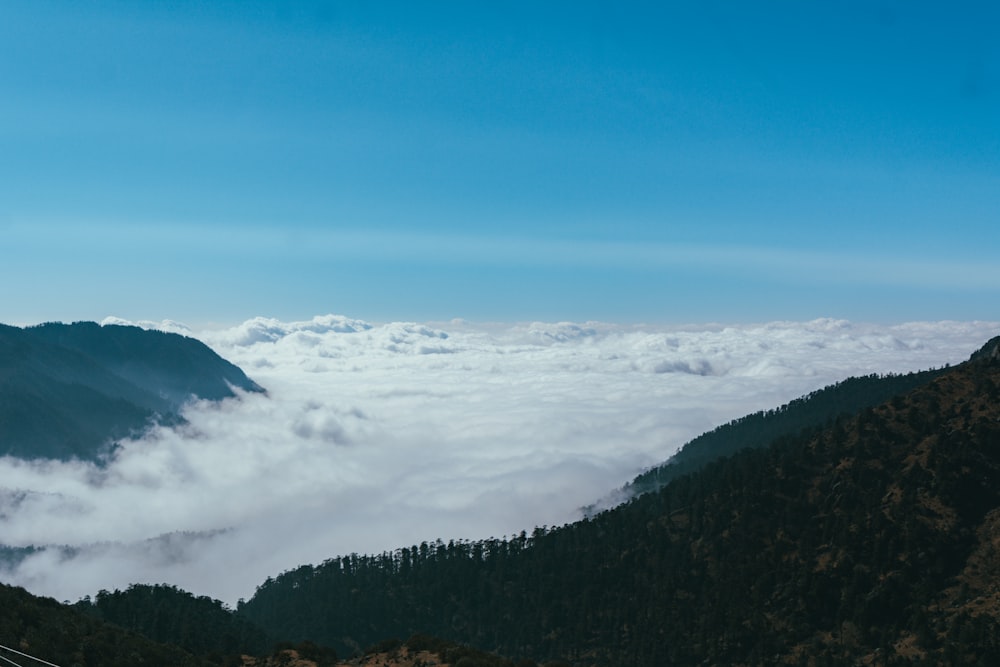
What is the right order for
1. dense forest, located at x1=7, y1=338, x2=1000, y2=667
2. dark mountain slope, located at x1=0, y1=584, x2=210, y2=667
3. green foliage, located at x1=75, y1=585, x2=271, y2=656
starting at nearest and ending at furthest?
dark mountain slope, located at x1=0, y1=584, x2=210, y2=667 → green foliage, located at x1=75, y1=585, x2=271, y2=656 → dense forest, located at x1=7, y1=338, x2=1000, y2=667

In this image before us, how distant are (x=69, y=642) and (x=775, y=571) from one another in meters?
123

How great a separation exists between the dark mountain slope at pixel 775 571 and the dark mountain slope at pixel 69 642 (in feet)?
305

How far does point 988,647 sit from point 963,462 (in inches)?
2241

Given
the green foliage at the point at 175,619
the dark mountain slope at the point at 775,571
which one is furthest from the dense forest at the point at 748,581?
the green foliage at the point at 175,619

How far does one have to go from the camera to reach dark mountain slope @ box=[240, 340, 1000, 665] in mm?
111625

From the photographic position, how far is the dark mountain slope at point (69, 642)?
4462 centimetres

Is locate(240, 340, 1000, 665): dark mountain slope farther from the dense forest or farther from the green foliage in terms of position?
the green foliage

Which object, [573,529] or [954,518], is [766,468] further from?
[573,529]

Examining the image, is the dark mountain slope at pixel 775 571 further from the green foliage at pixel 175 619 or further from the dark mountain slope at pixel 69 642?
the dark mountain slope at pixel 69 642

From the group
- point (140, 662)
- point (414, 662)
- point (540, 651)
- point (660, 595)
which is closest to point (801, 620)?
point (660, 595)

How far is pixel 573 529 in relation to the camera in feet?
636

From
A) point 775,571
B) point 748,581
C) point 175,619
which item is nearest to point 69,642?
point 175,619

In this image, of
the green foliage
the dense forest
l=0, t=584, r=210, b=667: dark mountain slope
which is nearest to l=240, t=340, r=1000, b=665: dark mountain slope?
the dense forest

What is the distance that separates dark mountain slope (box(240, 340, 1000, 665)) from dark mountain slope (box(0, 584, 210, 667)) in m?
92.8
